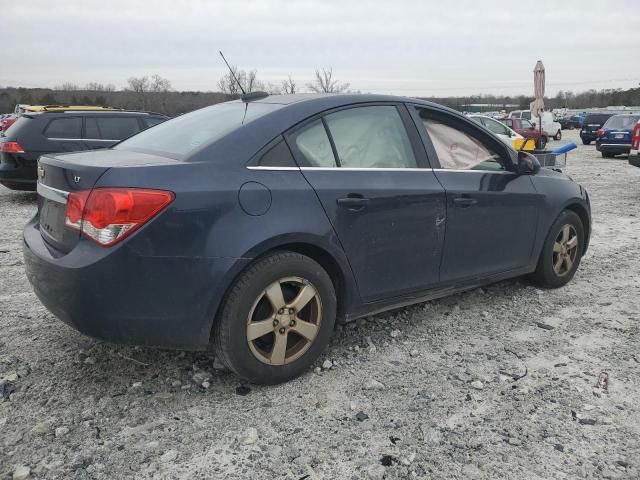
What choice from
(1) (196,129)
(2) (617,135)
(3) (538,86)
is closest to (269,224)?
(1) (196,129)

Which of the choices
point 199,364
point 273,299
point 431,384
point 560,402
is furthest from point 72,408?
point 560,402

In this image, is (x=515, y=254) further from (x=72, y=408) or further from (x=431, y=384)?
(x=72, y=408)

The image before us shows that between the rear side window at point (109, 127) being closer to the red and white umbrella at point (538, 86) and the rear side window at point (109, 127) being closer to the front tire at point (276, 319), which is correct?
the front tire at point (276, 319)

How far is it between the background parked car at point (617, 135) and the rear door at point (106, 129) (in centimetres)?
1668

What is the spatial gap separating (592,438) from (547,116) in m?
33.3

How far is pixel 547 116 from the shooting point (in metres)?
32.5

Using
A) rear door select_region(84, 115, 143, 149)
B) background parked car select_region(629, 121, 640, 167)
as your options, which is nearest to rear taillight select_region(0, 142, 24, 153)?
rear door select_region(84, 115, 143, 149)

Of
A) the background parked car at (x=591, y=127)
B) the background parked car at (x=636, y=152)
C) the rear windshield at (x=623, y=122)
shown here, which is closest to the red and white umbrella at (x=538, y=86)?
the background parked car at (x=636, y=152)

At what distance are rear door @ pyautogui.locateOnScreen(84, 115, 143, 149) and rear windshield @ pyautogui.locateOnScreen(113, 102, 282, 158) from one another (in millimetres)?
6326

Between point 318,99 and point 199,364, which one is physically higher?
point 318,99

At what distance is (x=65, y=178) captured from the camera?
8.94 ft

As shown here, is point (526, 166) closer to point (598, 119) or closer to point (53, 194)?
point (53, 194)

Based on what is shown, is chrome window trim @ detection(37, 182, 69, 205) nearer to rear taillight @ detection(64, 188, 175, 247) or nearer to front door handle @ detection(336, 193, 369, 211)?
rear taillight @ detection(64, 188, 175, 247)

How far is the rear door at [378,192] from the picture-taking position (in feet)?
10.0
